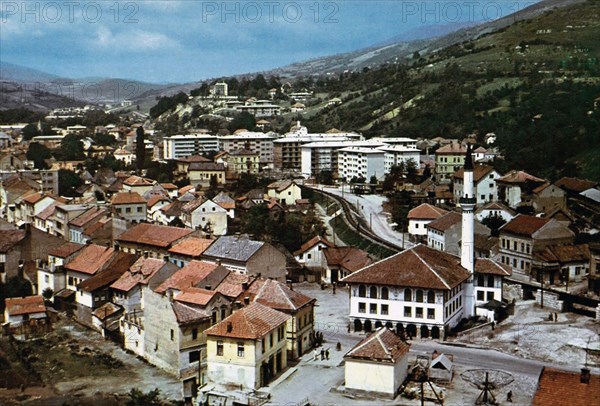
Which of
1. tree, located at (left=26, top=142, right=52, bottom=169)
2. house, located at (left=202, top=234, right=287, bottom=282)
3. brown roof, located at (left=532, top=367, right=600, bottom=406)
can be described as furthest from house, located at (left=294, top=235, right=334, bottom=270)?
tree, located at (left=26, top=142, right=52, bottom=169)

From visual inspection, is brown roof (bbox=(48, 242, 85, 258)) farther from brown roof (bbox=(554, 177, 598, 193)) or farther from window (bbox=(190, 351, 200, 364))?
brown roof (bbox=(554, 177, 598, 193))

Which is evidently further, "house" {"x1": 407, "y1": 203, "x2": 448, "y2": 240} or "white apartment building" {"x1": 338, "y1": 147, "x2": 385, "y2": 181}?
"white apartment building" {"x1": 338, "y1": 147, "x2": 385, "y2": 181}

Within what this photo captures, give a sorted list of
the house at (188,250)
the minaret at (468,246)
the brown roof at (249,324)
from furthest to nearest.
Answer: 1. the house at (188,250)
2. the minaret at (468,246)
3. the brown roof at (249,324)

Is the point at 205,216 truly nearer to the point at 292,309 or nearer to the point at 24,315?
the point at 24,315

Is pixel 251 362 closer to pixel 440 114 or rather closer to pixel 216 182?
pixel 216 182

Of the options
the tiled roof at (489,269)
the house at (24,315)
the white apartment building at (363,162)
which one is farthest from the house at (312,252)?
the white apartment building at (363,162)

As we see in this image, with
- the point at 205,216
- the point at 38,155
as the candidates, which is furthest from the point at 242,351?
the point at 38,155

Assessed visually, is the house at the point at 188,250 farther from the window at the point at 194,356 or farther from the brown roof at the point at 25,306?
the window at the point at 194,356
